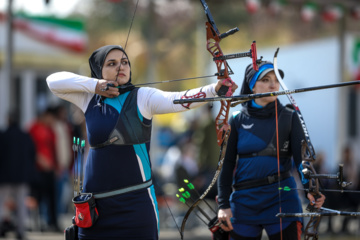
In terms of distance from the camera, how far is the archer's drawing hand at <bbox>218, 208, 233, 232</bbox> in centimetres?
545

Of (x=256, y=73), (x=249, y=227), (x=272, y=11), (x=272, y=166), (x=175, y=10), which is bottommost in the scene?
(x=249, y=227)

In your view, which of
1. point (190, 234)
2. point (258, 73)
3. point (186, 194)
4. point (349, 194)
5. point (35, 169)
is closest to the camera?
point (186, 194)

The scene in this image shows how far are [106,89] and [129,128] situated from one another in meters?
0.27

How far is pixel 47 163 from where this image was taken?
12.0 m

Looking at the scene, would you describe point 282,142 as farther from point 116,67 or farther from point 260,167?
point 116,67

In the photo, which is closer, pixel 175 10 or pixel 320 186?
pixel 320 186

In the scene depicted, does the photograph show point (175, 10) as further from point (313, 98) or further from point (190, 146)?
point (190, 146)

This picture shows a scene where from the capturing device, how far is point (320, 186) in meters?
5.18

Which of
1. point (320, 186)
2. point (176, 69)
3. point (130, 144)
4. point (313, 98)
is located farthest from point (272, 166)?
point (176, 69)

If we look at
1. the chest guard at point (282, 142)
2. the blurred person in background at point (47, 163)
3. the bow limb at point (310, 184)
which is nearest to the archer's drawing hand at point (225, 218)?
the chest guard at point (282, 142)

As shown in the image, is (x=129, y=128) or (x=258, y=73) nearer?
(x=129, y=128)

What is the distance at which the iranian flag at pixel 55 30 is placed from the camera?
1770 centimetres

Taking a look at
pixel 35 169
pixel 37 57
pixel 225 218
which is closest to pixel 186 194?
pixel 225 218

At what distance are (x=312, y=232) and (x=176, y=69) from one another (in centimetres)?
4188
